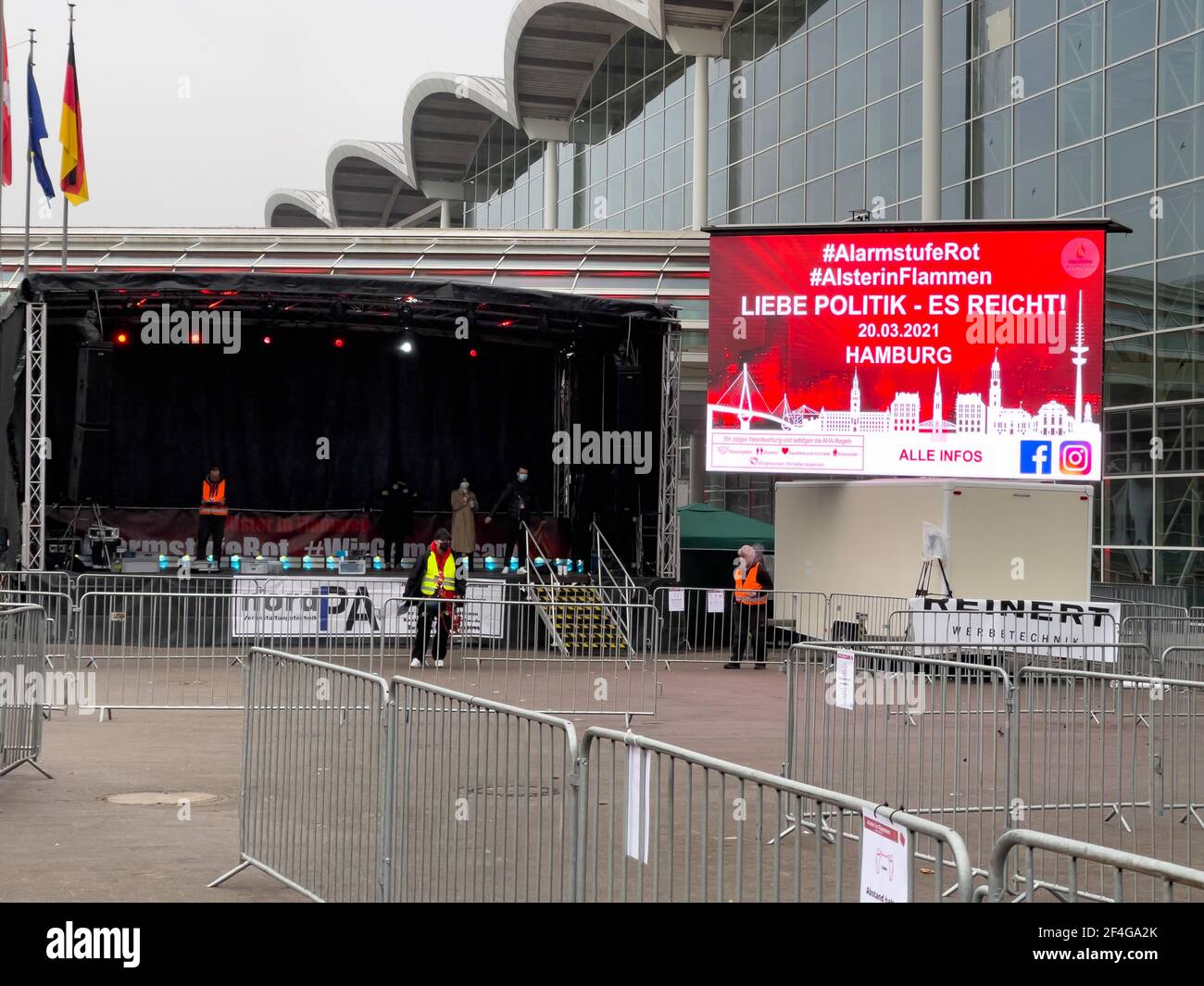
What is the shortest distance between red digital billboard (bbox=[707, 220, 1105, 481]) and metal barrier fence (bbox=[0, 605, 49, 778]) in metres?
14.4

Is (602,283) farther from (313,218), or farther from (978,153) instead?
(313,218)

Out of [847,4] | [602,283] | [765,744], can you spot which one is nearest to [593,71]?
[847,4]

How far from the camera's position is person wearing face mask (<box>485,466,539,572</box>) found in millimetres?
29094

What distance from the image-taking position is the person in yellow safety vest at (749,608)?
22109mm

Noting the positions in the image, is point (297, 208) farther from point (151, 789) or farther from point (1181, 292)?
point (151, 789)

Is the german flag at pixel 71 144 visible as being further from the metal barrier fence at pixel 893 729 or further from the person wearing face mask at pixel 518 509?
the metal barrier fence at pixel 893 729

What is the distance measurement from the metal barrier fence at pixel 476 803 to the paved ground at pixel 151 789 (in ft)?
3.96

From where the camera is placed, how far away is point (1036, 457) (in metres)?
Result: 23.4

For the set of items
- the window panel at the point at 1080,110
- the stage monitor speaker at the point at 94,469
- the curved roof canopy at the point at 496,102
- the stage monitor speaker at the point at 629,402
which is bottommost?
the stage monitor speaker at the point at 94,469

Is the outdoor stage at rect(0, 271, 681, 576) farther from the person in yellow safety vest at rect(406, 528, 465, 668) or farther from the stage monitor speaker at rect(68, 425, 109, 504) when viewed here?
the person in yellow safety vest at rect(406, 528, 465, 668)

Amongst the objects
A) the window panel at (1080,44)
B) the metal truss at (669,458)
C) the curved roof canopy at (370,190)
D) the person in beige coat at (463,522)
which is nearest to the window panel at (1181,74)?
the window panel at (1080,44)

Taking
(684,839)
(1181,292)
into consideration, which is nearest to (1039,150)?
(1181,292)

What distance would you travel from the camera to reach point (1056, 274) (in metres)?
23.7

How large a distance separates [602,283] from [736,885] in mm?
29306
